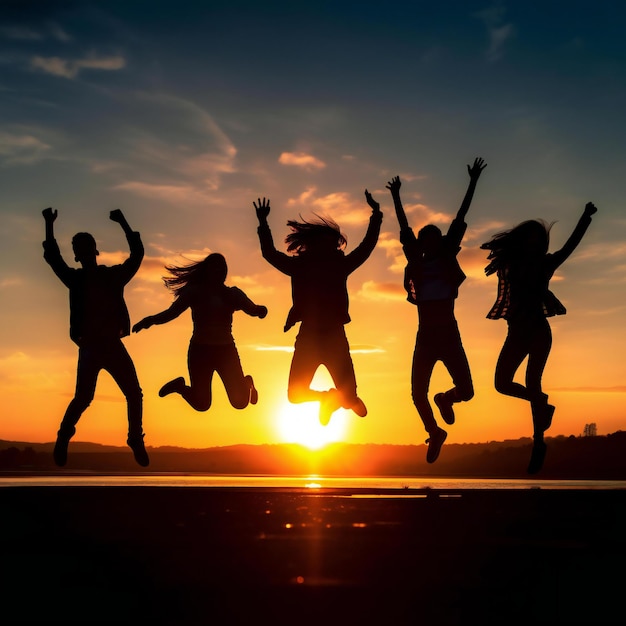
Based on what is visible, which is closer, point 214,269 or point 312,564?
point 312,564

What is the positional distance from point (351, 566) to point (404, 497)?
5.34 metres

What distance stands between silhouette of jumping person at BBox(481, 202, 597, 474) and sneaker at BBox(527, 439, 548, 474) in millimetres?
375

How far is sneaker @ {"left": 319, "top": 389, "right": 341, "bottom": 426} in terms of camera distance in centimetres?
1248

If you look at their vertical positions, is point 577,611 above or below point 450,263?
below

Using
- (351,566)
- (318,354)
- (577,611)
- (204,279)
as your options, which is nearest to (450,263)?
(318,354)

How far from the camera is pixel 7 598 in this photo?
3.55m

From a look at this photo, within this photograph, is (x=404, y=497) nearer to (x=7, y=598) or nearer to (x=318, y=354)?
(x=318, y=354)

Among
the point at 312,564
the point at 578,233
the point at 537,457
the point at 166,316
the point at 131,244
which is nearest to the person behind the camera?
the point at 312,564

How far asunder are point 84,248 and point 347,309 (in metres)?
3.96

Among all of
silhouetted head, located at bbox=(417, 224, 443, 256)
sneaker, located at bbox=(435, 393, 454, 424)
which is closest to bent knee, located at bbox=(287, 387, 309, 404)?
sneaker, located at bbox=(435, 393, 454, 424)

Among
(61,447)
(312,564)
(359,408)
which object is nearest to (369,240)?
(359,408)

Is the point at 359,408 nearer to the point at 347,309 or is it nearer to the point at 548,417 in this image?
the point at 347,309

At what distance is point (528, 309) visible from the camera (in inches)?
498

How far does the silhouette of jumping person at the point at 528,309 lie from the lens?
12648mm
